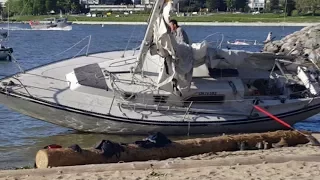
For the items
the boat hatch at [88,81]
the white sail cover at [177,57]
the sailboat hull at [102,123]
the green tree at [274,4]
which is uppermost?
the white sail cover at [177,57]

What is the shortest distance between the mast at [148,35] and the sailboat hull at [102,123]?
1705mm

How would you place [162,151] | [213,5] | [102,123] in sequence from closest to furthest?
1. [162,151]
2. [102,123]
3. [213,5]

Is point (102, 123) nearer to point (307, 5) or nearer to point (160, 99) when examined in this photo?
point (160, 99)

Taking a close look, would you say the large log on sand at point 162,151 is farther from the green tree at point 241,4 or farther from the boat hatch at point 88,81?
the green tree at point 241,4

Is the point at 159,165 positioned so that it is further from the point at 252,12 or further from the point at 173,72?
the point at 252,12

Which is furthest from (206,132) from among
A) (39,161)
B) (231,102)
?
(39,161)

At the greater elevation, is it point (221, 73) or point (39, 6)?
point (221, 73)

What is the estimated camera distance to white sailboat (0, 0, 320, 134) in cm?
1950

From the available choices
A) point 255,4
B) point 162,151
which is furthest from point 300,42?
point 255,4

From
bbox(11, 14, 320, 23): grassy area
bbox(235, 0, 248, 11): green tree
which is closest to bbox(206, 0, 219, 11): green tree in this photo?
bbox(11, 14, 320, 23): grassy area

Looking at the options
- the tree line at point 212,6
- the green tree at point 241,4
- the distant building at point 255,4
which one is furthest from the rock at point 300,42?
the distant building at point 255,4

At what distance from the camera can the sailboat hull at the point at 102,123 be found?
19344 mm

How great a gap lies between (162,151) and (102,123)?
173 inches

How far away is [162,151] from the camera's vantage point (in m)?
15.6
